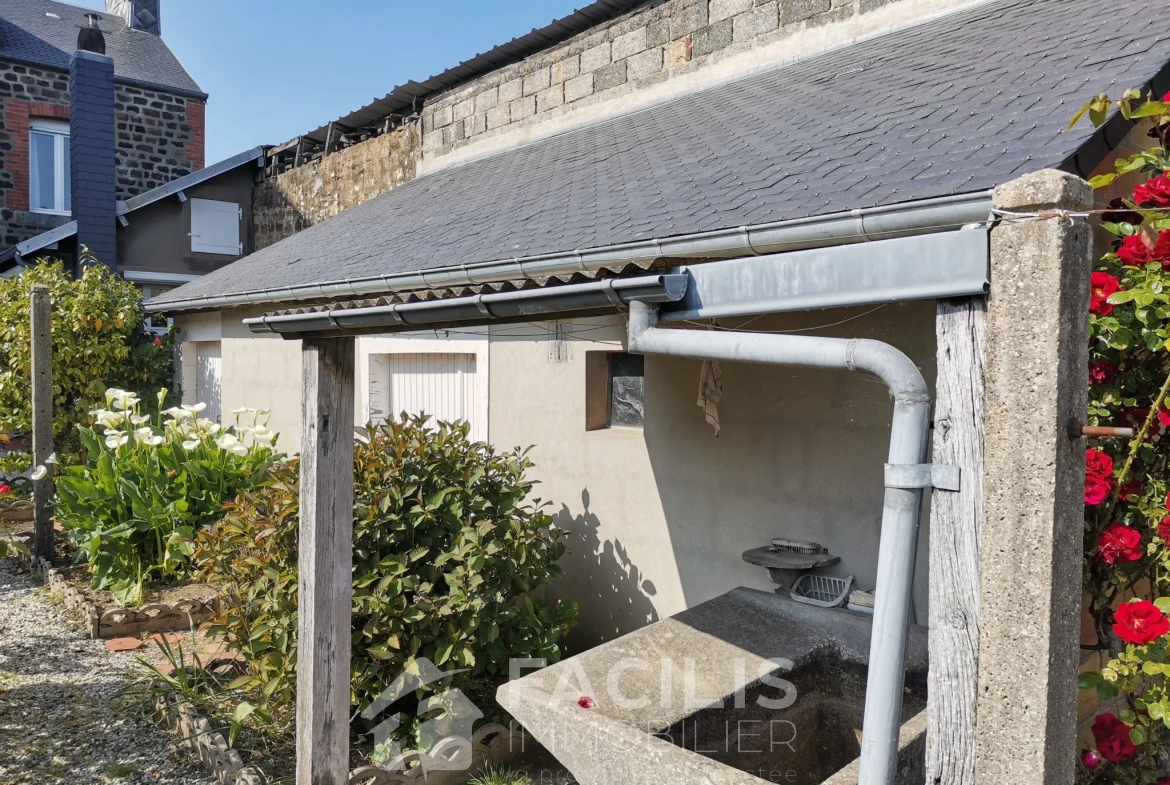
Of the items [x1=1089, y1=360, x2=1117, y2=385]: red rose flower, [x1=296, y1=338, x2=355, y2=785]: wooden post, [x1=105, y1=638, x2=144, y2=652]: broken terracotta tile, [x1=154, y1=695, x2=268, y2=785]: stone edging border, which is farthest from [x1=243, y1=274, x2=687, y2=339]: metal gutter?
[x1=105, y1=638, x2=144, y2=652]: broken terracotta tile

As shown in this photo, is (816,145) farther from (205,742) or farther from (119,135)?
(119,135)

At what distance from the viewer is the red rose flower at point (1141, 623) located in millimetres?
2188

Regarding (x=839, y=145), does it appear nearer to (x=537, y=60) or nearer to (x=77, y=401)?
(x=537, y=60)

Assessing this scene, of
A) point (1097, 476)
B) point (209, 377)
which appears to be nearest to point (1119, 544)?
point (1097, 476)

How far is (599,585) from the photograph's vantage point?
516 centimetres

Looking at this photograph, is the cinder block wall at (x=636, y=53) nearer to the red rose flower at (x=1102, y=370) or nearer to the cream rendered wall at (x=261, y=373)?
the cream rendered wall at (x=261, y=373)

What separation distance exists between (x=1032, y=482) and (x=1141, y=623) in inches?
40.9

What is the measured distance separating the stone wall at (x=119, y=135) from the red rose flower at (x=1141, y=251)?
51.5 feet

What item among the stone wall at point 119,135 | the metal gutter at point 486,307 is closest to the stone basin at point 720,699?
the metal gutter at point 486,307

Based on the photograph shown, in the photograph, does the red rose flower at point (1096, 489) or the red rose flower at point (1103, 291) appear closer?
the red rose flower at point (1096, 489)

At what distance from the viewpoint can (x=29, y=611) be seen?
6.28 metres

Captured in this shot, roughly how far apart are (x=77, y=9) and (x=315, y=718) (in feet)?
59.2

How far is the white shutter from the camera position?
43.1ft

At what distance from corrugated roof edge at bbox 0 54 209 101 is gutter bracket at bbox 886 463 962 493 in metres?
16.0
